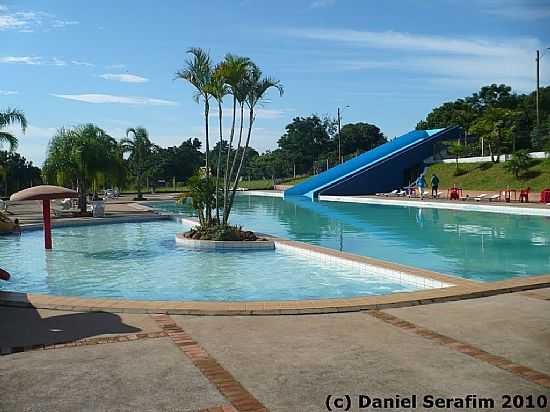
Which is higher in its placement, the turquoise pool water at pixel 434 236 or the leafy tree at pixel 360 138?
the leafy tree at pixel 360 138

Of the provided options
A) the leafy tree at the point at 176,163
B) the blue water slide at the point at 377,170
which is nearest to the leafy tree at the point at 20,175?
the leafy tree at the point at 176,163

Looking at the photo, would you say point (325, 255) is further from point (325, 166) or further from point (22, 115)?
point (325, 166)

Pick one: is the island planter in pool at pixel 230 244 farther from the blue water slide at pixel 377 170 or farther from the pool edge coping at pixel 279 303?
the blue water slide at pixel 377 170

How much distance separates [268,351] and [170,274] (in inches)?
213

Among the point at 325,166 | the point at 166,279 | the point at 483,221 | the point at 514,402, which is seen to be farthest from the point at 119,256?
the point at 325,166

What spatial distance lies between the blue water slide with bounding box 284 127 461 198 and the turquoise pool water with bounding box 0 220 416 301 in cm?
2257

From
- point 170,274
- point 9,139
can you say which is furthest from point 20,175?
point 170,274

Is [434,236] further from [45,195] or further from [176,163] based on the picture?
[176,163]

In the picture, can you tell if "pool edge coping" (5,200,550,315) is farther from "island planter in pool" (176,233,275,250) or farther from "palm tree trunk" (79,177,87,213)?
"palm tree trunk" (79,177,87,213)

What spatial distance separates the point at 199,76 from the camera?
12969 mm

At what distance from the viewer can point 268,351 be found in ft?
14.4

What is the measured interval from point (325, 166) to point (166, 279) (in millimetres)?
48183

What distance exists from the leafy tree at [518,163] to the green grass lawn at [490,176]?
24 centimetres

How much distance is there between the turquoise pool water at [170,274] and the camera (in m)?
8.03
